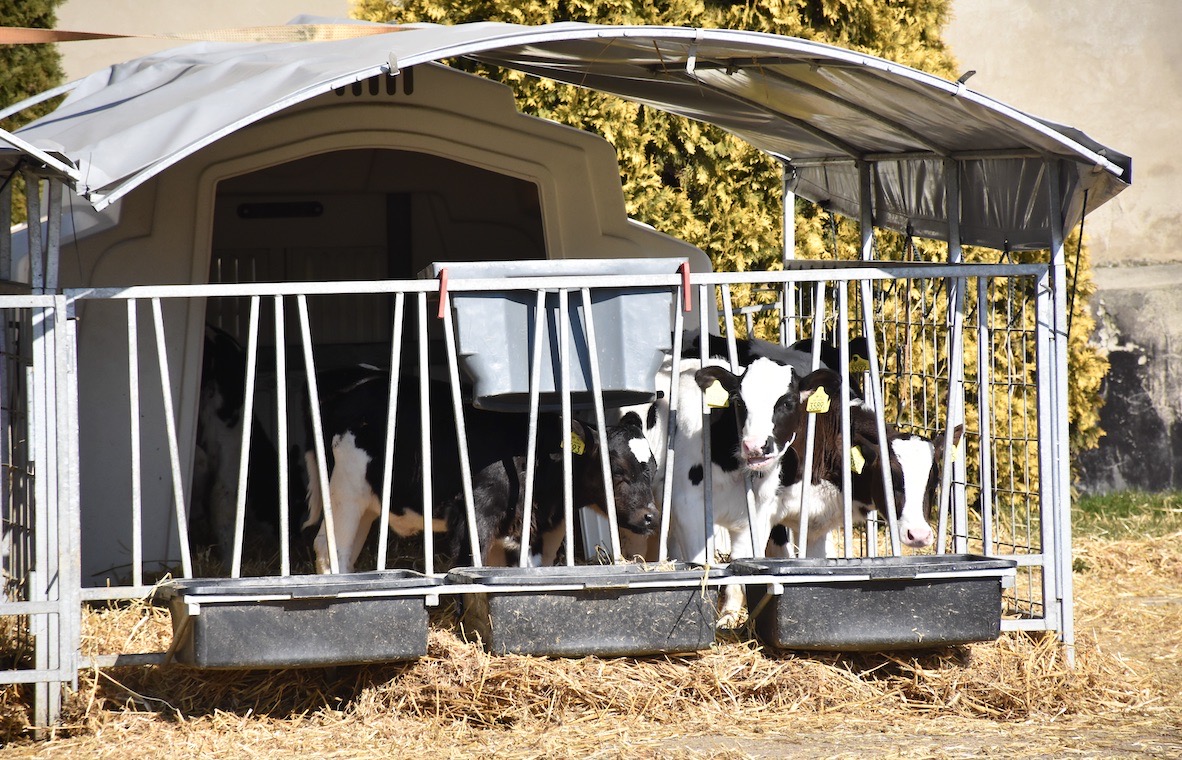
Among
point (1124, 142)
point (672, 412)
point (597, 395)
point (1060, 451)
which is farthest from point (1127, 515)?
point (597, 395)

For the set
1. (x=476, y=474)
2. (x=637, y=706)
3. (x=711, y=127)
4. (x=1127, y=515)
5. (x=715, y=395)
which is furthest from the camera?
(x=1127, y=515)

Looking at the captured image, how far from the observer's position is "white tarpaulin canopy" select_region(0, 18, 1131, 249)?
4.78 meters

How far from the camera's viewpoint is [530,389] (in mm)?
5344

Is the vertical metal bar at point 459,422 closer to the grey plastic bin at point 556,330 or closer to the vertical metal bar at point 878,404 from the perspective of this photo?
the grey plastic bin at point 556,330

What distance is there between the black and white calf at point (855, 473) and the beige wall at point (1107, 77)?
19.5 feet

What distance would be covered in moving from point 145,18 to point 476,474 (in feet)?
22.4

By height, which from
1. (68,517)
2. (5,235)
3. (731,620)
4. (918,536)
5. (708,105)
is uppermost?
(708,105)

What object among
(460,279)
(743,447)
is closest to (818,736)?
(743,447)

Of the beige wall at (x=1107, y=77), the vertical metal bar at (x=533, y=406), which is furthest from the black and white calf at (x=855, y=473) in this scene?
the beige wall at (x=1107, y=77)

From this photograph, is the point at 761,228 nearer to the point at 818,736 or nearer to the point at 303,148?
the point at 303,148

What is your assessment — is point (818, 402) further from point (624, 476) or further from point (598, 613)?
point (598, 613)

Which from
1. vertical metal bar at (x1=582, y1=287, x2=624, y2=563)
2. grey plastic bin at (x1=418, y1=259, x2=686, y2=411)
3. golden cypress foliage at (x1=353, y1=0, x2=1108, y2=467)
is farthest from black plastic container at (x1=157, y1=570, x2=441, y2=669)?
golden cypress foliage at (x1=353, y1=0, x2=1108, y2=467)

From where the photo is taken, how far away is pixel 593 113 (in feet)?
30.3

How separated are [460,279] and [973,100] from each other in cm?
203
